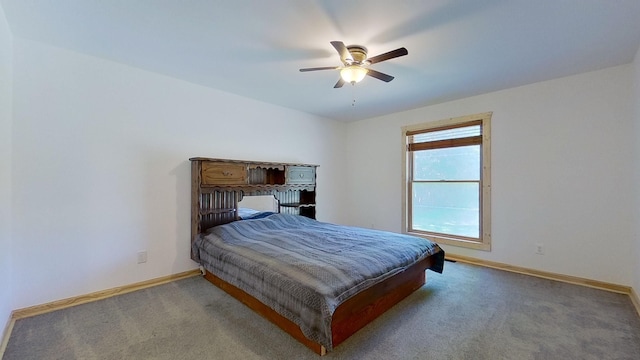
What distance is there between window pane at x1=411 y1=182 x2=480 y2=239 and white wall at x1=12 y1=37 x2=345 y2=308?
317cm

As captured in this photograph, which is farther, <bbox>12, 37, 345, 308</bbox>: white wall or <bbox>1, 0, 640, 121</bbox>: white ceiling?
<bbox>12, 37, 345, 308</bbox>: white wall

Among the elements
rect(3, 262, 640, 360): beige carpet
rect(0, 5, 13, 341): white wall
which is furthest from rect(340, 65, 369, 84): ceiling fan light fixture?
rect(0, 5, 13, 341): white wall

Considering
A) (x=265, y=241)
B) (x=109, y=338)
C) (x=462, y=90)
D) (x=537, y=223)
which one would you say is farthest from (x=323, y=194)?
(x=109, y=338)

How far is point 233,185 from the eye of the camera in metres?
3.46

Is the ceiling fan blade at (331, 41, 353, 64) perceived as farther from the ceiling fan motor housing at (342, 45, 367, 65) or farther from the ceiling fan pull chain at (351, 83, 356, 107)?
the ceiling fan pull chain at (351, 83, 356, 107)

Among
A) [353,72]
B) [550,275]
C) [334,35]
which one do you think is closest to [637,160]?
[550,275]

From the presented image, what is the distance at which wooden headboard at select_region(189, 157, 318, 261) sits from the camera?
3270mm

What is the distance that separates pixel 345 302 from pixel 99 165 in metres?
2.78

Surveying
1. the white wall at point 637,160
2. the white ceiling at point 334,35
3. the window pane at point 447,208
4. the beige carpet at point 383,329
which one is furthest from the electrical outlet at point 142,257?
the white wall at point 637,160

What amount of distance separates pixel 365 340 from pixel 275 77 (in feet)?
9.36

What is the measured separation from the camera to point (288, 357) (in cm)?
181

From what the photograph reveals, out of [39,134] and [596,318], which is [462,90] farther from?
[39,134]

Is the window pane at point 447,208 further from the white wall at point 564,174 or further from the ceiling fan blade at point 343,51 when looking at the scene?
the ceiling fan blade at point 343,51

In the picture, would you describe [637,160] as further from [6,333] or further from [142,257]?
[6,333]
